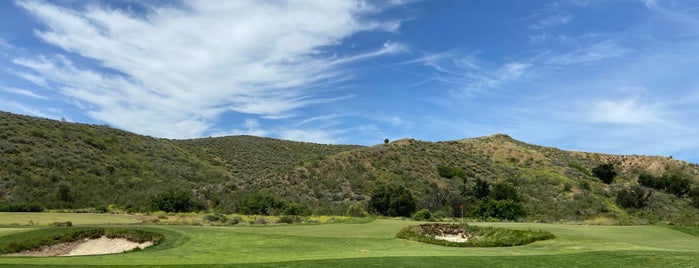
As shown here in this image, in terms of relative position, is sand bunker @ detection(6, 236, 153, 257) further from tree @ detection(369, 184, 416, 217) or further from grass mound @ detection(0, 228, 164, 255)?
tree @ detection(369, 184, 416, 217)

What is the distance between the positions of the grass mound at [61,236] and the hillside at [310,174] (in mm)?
21020

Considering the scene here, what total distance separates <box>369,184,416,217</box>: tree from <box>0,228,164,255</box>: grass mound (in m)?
27.3

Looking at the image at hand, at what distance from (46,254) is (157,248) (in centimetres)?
561

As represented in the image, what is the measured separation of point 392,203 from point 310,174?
53.8ft

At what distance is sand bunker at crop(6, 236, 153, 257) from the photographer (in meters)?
23.0

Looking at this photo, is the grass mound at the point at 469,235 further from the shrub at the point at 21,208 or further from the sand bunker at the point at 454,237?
the shrub at the point at 21,208

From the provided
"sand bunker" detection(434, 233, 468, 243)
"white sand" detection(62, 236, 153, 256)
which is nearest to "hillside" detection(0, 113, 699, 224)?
"sand bunker" detection(434, 233, 468, 243)

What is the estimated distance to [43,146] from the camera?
211ft

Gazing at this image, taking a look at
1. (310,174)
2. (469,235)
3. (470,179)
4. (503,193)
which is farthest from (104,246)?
(470,179)

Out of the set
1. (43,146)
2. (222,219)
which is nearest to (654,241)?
(222,219)

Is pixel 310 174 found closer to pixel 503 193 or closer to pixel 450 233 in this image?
pixel 503 193

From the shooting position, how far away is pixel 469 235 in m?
26.4

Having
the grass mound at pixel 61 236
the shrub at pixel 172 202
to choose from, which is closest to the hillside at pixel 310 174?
the shrub at pixel 172 202

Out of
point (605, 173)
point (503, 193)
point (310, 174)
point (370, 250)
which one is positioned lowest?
point (370, 250)
